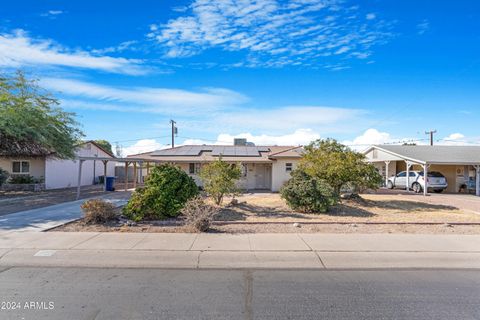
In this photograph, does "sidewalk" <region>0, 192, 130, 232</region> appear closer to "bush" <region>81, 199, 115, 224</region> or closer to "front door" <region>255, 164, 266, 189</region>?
"bush" <region>81, 199, 115, 224</region>

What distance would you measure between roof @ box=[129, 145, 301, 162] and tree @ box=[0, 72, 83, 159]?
648 cm

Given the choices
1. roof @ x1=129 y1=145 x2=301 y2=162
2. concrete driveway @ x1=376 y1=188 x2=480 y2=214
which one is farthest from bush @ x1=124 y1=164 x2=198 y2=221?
concrete driveway @ x1=376 y1=188 x2=480 y2=214

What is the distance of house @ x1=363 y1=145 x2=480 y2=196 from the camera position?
72.7 ft

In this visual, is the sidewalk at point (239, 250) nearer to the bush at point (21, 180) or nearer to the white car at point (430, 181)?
the white car at point (430, 181)

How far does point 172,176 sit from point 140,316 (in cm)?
719

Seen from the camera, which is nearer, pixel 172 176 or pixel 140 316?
pixel 140 316

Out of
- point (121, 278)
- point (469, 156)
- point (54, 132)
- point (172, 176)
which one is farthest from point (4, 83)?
point (469, 156)

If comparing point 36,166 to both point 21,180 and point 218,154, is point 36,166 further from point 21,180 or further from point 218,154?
point 218,154

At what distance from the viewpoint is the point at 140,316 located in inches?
155

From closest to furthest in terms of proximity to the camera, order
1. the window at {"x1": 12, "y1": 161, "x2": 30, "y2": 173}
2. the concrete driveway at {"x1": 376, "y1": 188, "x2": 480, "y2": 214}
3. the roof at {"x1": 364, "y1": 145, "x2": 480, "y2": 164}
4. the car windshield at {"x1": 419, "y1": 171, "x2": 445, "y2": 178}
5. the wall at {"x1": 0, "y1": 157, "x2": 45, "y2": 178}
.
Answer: the concrete driveway at {"x1": 376, "y1": 188, "x2": 480, "y2": 214}
the roof at {"x1": 364, "y1": 145, "x2": 480, "y2": 164}
the car windshield at {"x1": 419, "y1": 171, "x2": 445, "y2": 178}
the wall at {"x1": 0, "y1": 157, "x2": 45, "y2": 178}
the window at {"x1": 12, "y1": 161, "x2": 30, "y2": 173}

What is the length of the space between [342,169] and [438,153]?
1530 cm

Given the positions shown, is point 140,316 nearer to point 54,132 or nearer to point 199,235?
point 199,235

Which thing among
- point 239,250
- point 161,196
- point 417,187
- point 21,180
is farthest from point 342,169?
point 21,180

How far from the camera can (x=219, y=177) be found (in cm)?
1273
